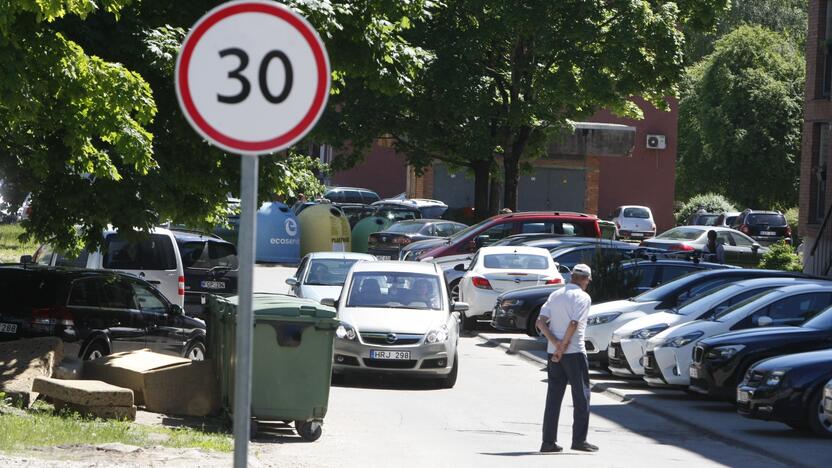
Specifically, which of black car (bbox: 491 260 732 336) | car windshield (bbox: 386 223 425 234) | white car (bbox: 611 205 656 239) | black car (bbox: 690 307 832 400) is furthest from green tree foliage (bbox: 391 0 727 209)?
black car (bbox: 690 307 832 400)

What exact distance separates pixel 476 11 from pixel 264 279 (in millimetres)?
9469

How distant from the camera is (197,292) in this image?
22.4m

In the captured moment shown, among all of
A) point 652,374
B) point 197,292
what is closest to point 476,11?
point 197,292

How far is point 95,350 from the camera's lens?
14531mm

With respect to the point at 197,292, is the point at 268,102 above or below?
above

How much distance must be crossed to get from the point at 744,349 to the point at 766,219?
37.4 m

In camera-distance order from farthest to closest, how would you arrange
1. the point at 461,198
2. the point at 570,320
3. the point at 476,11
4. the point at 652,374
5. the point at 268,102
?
the point at 461,198 < the point at 476,11 < the point at 652,374 < the point at 570,320 < the point at 268,102

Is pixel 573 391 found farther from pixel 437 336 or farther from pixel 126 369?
pixel 437 336

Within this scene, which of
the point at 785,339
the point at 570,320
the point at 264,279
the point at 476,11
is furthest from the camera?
the point at 476,11

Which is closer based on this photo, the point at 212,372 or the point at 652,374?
the point at 212,372


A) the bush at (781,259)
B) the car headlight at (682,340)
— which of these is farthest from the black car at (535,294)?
the bush at (781,259)

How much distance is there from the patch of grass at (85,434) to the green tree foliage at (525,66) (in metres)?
22.6

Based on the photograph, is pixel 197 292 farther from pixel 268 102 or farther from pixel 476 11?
pixel 268 102

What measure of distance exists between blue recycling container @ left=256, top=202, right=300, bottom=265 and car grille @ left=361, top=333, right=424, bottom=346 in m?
22.8
